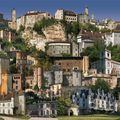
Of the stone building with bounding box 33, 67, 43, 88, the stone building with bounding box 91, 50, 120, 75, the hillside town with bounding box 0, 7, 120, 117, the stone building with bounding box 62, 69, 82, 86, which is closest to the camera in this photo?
the hillside town with bounding box 0, 7, 120, 117

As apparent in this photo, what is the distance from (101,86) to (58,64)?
37.3ft

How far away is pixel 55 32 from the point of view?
131 meters

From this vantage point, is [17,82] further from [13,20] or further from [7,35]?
[13,20]

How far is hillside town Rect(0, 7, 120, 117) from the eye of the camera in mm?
101312

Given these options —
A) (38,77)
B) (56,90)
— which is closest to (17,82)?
(38,77)

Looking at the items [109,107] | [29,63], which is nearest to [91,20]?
[29,63]

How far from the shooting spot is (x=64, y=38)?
131500 millimetres

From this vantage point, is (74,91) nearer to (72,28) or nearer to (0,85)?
(0,85)

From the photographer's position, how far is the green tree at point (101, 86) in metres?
108

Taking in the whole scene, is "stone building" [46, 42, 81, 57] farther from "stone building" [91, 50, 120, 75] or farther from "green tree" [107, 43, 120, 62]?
"stone building" [91, 50, 120, 75]

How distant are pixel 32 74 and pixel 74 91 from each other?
8465 millimetres

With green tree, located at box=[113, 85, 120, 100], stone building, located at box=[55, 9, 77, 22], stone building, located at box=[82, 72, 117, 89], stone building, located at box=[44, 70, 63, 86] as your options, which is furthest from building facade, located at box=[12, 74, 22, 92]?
stone building, located at box=[55, 9, 77, 22]

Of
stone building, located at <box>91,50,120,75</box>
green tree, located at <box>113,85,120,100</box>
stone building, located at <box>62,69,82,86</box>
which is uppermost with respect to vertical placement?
stone building, located at <box>91,50,120,75</box>

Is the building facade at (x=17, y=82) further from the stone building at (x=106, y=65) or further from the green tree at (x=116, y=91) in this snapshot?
the stone building at (x=106, y=65)
